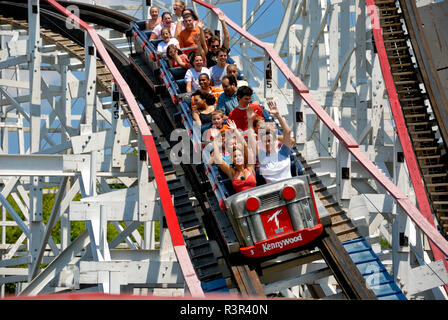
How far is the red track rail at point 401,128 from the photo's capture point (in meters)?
7.56

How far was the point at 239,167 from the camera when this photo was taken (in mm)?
6695

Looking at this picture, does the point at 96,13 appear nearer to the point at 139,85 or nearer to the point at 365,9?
the point at 139,85

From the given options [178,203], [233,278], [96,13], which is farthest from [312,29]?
[233,278]

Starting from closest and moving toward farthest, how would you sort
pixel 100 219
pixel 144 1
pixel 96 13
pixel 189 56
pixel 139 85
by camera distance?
1. pixel 100 219
2. pixel 189 56
3. pixel 139 85
4. pixel 144 1
5. pixel 96 13

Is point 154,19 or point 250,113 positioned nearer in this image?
point 250,113

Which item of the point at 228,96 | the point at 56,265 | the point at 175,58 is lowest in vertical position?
the point at 56,265

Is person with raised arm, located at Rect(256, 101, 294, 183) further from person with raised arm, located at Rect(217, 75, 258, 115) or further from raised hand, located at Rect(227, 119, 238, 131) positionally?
person with raised arm, located at Rect(217, 75, 258, 115)

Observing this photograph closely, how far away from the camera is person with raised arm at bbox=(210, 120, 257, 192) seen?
6652 mm

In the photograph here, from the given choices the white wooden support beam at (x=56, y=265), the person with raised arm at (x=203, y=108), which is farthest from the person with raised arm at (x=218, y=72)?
the white wooden support beam at (x=56, y=265)

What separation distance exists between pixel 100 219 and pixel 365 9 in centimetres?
465

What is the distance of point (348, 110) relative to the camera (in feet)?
42.0

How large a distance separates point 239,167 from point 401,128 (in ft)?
6.86

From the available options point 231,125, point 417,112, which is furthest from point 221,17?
point 231,125

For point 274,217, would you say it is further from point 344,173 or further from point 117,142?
point 117,142
